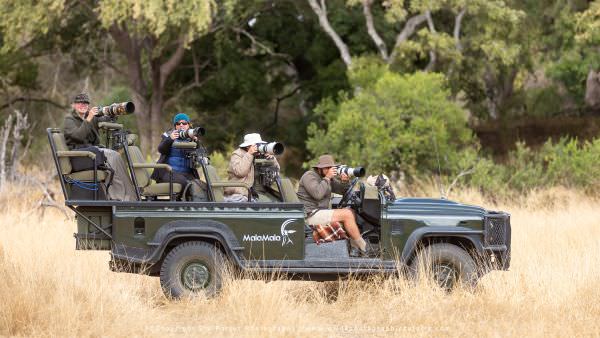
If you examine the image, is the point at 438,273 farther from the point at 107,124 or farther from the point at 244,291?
the point at 107,124

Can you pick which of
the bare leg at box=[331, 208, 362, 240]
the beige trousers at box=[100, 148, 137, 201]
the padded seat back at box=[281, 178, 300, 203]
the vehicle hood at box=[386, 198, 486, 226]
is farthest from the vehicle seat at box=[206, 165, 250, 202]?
the vehicle hood at box=[386, 198, 486, 226]

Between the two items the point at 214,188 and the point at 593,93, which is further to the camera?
the point at 593,93

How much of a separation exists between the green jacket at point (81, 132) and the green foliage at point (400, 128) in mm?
11884

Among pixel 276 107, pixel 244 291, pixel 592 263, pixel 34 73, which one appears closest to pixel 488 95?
pixel 276 107

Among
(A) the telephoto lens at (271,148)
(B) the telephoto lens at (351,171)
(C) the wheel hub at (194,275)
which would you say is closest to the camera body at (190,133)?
(A) the telephoto lens at (271,148)

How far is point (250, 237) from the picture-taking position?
977cm

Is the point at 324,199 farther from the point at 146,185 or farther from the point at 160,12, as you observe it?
the point at 160,12

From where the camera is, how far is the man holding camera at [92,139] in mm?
10109

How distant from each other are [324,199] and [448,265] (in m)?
1.31

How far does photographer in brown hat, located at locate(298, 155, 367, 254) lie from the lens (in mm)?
10008

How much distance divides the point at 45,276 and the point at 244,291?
174cm

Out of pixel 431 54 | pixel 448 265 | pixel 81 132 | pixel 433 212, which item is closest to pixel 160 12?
pixel 431 54

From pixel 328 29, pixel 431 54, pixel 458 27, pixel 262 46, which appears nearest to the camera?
pixel 458 27

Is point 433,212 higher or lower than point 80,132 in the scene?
lower
